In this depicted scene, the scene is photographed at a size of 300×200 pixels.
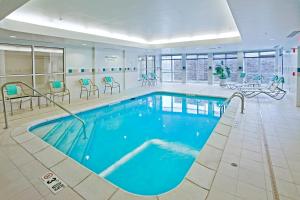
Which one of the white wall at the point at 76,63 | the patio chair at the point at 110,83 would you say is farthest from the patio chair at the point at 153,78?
the white wall at the point at 76,63

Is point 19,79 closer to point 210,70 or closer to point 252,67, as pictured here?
point 210,70

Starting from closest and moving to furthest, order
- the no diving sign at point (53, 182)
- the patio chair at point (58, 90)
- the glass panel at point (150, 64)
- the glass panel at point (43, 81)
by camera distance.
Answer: the no diving sign at point (53, 182) → the glass panel at point (43, 81) → the patio chair at point (58, 90) → the glass panel at point (150, 64)

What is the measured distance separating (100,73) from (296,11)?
761 cm

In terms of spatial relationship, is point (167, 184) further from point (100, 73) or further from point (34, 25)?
point (100, 73)

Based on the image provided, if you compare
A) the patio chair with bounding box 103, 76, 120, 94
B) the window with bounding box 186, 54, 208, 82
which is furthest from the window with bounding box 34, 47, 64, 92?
the window with bounding box 186, 54, 208, 82

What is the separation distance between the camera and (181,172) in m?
3.01

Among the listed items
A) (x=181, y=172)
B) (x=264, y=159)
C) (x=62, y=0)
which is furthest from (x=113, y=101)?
(x=264, y=159)

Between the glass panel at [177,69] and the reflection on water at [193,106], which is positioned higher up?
the glass panel at [177,69]

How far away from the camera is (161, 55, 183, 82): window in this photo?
48.4 ft

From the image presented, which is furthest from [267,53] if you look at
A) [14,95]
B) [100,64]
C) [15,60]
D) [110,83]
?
[14,95]

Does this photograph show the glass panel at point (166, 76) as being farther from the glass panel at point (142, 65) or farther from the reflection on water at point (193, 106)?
the reflection on water at point (193, 106)

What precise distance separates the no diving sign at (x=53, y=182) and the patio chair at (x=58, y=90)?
4961mm

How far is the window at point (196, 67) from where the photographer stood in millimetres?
14062

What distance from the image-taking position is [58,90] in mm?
7348
